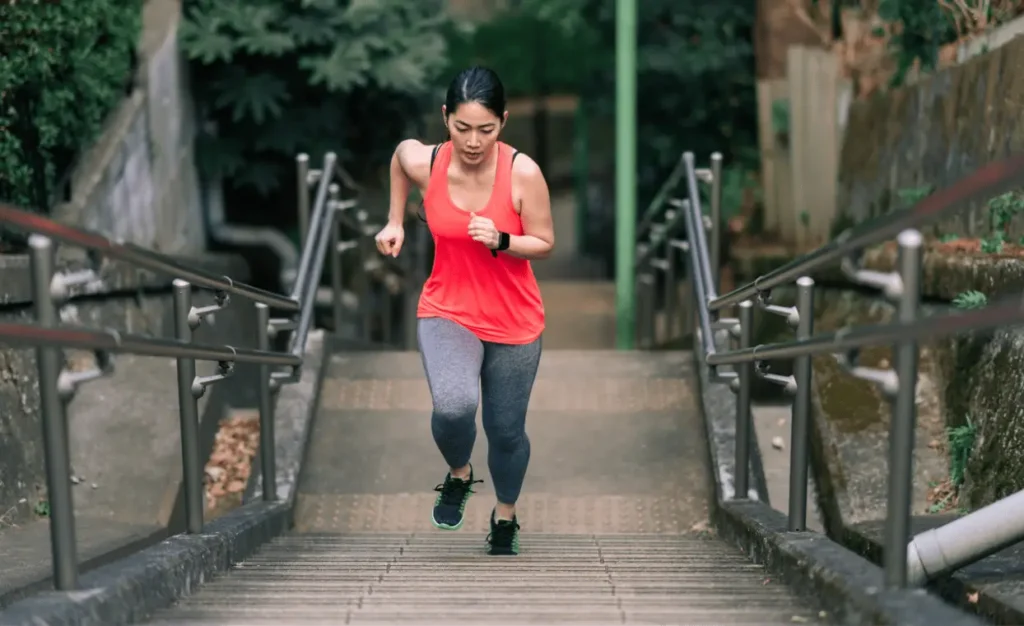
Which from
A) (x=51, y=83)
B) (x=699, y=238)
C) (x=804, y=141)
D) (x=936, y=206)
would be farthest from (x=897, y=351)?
(x=804, y=141)

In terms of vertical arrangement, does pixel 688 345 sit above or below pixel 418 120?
below

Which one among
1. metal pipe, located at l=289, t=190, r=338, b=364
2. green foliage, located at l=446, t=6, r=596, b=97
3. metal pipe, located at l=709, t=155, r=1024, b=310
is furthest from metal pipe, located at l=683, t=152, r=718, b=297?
green foliage, located at l=446, t=6, r=596, b=97

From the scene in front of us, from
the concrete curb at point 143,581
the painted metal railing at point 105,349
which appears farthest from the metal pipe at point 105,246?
the concrete curb at point 143,581

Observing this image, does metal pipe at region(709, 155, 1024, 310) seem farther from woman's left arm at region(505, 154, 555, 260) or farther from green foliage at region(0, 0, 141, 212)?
green foliage at region(0, 0, 141, 212)

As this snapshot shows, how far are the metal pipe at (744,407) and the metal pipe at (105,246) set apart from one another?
1.90m

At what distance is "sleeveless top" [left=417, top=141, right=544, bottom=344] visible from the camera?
374 centimetres

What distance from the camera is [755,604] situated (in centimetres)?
316

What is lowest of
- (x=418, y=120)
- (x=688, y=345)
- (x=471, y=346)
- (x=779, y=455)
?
(x=779, y=455)

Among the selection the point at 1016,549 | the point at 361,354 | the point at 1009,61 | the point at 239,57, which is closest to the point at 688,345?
the point at 361,354

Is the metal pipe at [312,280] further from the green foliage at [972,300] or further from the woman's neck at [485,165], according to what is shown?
the green foliage at [972,300]

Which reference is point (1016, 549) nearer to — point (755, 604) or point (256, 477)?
point (755, 604)

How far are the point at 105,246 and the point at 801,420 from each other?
2083 millimetres

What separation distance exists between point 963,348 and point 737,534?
1.27 meters

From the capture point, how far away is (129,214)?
298 inches
